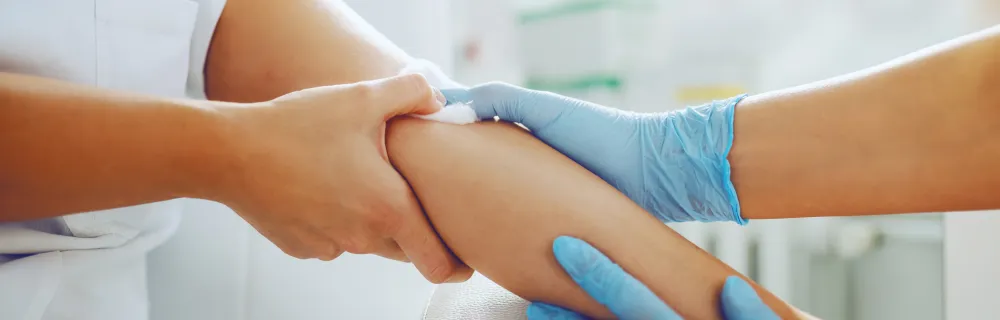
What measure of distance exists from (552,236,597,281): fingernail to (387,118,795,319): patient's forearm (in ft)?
0.07

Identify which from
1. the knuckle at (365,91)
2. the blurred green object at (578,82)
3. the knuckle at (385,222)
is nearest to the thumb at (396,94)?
the knuckle at (365,91)

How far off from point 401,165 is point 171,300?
613mm

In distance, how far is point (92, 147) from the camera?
0.60 meters

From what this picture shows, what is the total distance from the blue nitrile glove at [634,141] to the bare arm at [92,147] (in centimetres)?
35

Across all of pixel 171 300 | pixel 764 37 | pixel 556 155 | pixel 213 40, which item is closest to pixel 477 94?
pixel 556 155

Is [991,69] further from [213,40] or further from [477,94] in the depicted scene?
[213,40]

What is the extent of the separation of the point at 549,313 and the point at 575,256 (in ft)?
0.26

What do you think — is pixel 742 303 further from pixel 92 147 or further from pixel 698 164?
pixel 92 147

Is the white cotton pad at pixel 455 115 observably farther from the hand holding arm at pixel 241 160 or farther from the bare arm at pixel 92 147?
the bare arm at pixel 92 147

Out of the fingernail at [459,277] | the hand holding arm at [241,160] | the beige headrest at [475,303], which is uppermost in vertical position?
the hand holding arm at [241,160]

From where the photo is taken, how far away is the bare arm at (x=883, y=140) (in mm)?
662

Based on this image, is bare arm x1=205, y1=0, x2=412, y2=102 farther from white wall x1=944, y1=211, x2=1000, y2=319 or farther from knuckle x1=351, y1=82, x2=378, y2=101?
white wall x1=944, y1=211, x2=1000, y2=319

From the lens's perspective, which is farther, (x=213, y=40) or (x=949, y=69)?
(x=213, y=40)

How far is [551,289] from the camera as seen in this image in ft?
2.47
